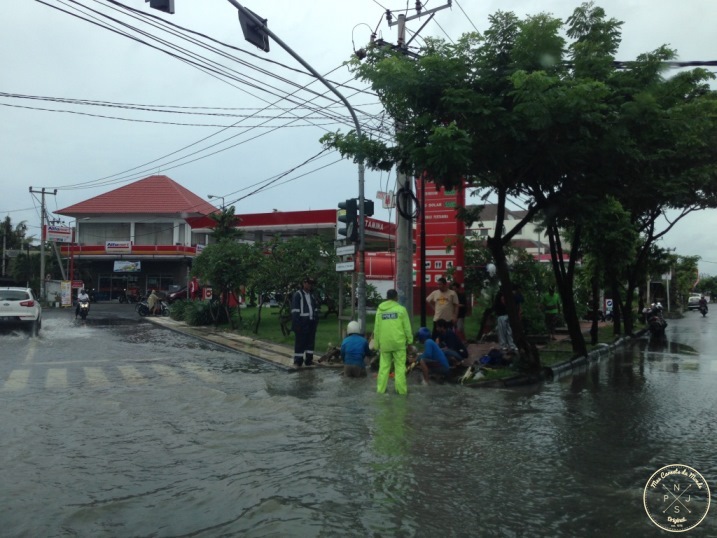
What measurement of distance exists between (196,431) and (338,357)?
7.08 metres

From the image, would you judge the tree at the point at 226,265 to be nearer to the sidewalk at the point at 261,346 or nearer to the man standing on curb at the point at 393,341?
the sidewalk at the point at 261,346

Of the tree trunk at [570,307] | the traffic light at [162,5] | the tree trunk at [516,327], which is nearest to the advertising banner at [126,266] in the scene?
the tree trunk at [570,307]

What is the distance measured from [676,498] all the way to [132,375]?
998cm

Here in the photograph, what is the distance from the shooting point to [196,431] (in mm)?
8000

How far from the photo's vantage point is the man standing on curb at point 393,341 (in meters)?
10.6

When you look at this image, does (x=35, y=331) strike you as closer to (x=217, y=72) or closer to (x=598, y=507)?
(x=217, y=72)

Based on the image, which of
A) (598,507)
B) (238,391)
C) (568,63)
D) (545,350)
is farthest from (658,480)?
(545,350)

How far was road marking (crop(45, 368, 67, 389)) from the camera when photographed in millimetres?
11539

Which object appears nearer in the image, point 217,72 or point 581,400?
point 581,400

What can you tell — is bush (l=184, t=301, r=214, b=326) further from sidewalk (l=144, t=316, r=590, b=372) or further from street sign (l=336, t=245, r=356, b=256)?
street sign (l=336, t=245, r=356, b=256)

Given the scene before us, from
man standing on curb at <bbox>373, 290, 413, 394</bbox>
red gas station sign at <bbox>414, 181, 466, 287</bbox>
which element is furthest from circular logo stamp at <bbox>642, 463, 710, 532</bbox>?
red gas station sign at <bbox>414, 181, 466, 287</bbox>

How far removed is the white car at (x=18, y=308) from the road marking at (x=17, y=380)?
10489mm

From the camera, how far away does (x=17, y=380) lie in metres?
12.1

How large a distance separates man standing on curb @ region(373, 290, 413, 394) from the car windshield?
17.2 metres
